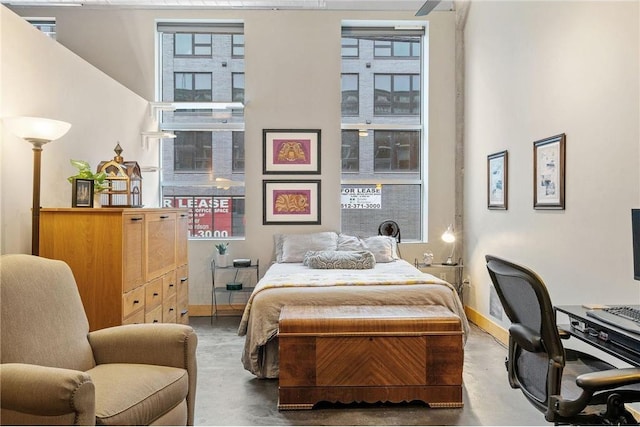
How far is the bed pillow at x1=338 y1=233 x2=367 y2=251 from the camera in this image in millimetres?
5316

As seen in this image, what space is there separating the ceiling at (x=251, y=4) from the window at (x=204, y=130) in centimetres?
43

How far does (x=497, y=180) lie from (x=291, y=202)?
2350 mm

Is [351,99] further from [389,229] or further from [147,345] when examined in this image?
[147,345]

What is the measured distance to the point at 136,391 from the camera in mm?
2084

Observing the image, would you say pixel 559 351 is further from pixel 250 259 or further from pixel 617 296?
pixel 250 259

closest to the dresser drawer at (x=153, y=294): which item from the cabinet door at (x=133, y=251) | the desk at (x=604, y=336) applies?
the cabinet door at (x=133, y=251)

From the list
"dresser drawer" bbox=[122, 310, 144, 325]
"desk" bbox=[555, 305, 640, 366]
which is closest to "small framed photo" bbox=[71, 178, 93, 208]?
"dresser drawer" bbox=[122, 310, 144, 325]

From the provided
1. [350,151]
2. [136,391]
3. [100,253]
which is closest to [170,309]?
[100,253]

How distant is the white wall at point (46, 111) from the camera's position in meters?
2.96

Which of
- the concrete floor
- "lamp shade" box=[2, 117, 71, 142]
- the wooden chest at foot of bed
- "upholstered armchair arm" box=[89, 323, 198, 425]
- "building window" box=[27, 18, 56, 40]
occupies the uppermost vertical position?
"building window" box=[27, 18, 56, 40]

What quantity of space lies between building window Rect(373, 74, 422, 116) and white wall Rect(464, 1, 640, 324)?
1.01 m

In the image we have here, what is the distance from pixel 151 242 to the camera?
11.4 feet

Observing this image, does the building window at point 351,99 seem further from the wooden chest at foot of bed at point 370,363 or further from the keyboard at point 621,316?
the keyboard at point 621,316

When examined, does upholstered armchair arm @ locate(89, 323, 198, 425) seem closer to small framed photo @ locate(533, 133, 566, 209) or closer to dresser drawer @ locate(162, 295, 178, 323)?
dresser drawer @ locate(162, 295, 178, 323)
